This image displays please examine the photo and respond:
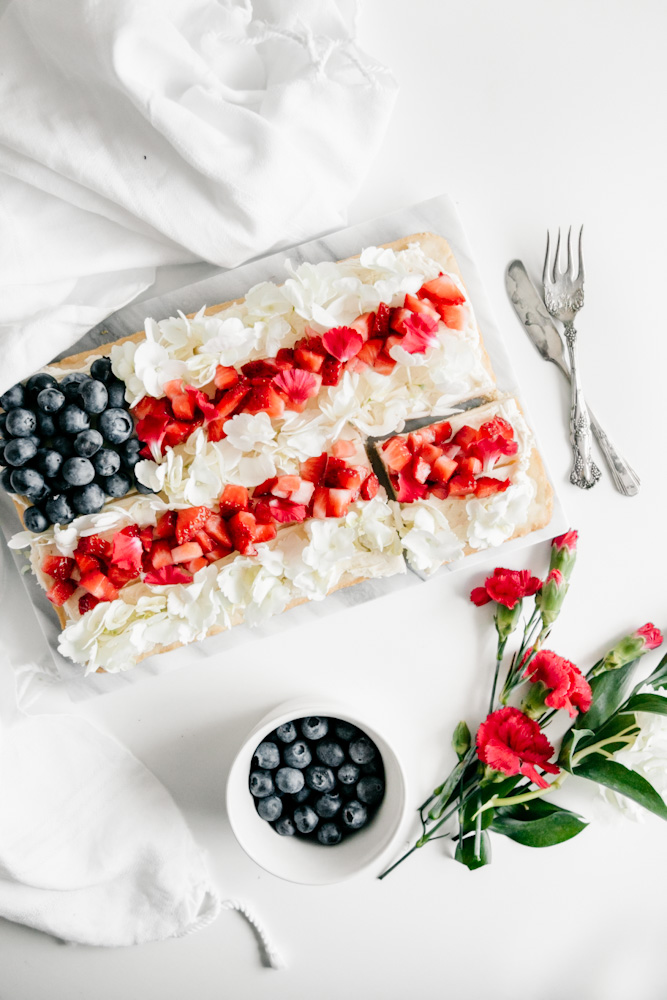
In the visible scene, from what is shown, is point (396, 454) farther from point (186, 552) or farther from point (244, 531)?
point (186, 552)

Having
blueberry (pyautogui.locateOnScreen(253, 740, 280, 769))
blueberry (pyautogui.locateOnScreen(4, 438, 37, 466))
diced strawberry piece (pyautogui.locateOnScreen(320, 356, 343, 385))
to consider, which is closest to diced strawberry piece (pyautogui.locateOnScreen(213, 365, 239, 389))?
diced strawberry piece (pyautogui.locateOnScreen(320, 356, 343, 385))

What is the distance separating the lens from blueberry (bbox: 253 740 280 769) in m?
1.58

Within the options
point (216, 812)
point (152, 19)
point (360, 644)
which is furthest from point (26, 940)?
point (152, 19)

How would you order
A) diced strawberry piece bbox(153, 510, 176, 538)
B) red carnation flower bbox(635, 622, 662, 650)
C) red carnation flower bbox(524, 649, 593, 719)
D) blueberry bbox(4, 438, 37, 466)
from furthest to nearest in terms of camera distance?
red carnation flower bbox(635, 622, 662, 650), red carnation flower bbox(524, 649, 593, 719), diced strawberry piece bbox(153, 510, 176, 538), blueberry bbox(4, 438, 37, 466)

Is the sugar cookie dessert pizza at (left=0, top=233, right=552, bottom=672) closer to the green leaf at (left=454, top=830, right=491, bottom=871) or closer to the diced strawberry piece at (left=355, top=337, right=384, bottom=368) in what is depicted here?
the diced strawberry piece at (left=355, top=337, right=384, bottom=368)

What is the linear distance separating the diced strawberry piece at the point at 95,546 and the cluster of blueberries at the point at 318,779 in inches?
22.6

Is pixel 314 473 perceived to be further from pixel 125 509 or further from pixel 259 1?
pixel 259 1

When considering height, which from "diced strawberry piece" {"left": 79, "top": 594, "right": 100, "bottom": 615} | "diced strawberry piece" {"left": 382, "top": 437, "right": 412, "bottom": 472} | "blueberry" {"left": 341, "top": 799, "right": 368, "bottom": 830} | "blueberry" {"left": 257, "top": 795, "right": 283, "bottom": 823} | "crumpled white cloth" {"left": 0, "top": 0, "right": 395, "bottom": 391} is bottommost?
"blueberry" {"left": 341, "top": 799, "right": 368, "bottom": 830}

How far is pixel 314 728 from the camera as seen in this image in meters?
1.59

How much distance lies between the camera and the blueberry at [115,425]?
1.39 meters

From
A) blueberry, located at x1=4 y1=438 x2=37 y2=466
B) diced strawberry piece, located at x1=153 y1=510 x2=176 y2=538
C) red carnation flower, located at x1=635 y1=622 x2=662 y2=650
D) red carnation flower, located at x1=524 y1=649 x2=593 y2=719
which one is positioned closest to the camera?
blueberry, located at x1=4 y1=438 x2=37 y2=466

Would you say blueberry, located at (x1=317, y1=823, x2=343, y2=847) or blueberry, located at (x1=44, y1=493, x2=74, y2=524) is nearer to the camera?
blueberry, located at (x1=44, y1=493, x2=74, y2=524)

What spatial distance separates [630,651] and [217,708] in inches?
40.5

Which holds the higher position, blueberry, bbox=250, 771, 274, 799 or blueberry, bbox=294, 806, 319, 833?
blueberry, bbox=250, 771, 274, 799
